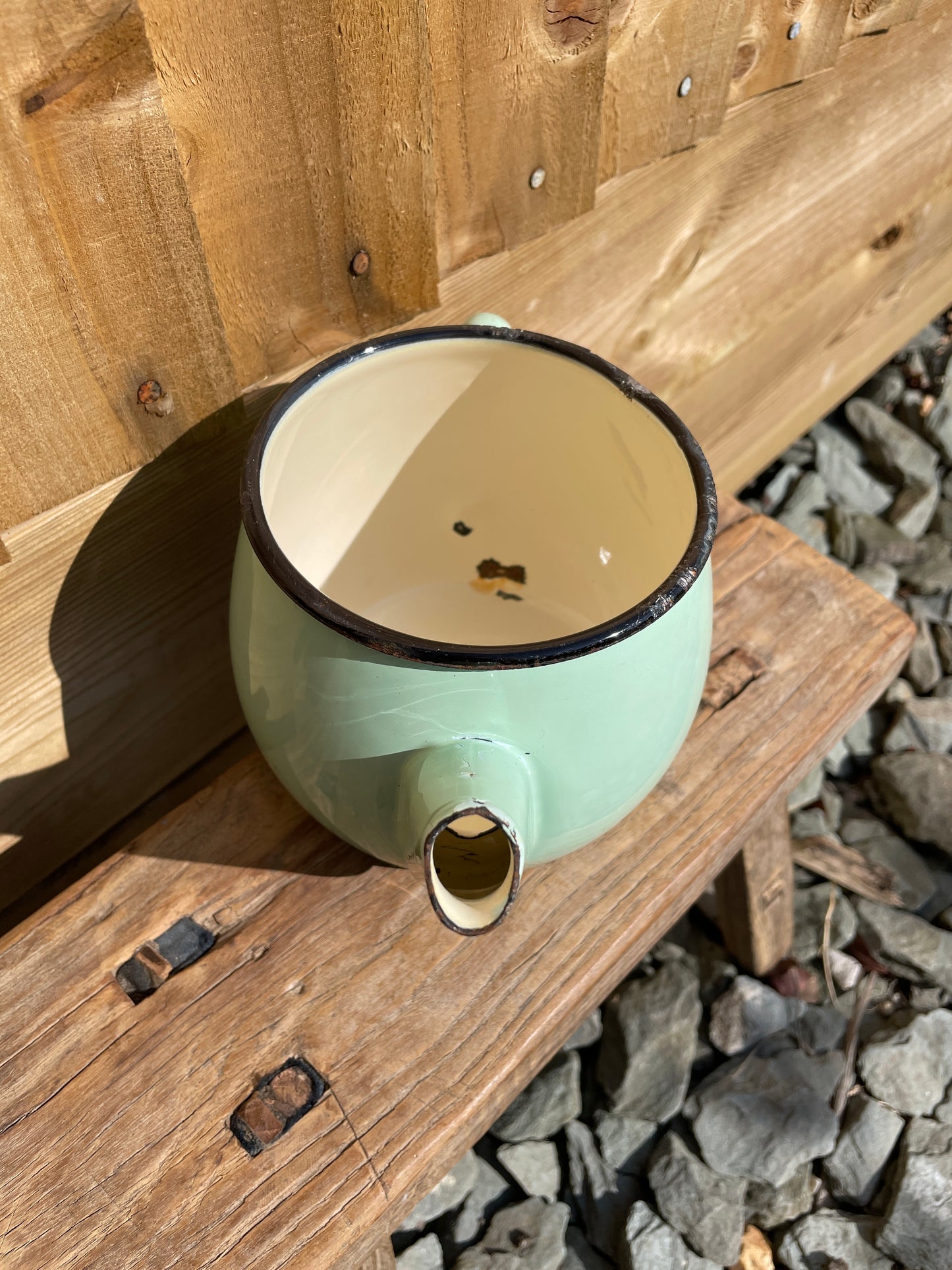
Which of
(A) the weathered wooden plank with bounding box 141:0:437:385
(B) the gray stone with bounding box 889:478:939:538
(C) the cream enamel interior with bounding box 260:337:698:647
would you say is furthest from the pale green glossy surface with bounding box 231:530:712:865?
(B) the gray stone with bounding box 889:478:939:538

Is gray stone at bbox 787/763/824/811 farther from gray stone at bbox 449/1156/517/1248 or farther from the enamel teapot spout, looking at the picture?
the enamel teapot spout

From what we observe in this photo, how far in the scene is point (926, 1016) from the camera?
1234mm

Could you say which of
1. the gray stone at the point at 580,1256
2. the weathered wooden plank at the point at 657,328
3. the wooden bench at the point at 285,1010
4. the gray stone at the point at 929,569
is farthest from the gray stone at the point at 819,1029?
the gray stone at the point at 929,569

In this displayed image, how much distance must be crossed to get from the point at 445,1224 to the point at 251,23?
Result: 112 cm

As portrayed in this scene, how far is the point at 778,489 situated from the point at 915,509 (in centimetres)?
25

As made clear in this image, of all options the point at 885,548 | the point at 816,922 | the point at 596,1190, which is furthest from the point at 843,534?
the point at 596,1190

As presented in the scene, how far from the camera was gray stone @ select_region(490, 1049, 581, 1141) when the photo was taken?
112cm

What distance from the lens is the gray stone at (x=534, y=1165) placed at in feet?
3.57

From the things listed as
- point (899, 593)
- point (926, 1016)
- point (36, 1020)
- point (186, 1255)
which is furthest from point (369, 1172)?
point (899, 593)

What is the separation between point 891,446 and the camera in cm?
188

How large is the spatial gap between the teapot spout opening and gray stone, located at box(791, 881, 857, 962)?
2.62ft

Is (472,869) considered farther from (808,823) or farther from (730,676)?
(808,823)

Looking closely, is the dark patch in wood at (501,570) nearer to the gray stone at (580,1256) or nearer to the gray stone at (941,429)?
the gray stone at (580,1256)

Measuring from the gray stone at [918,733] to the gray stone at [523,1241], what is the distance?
32.9 inches
